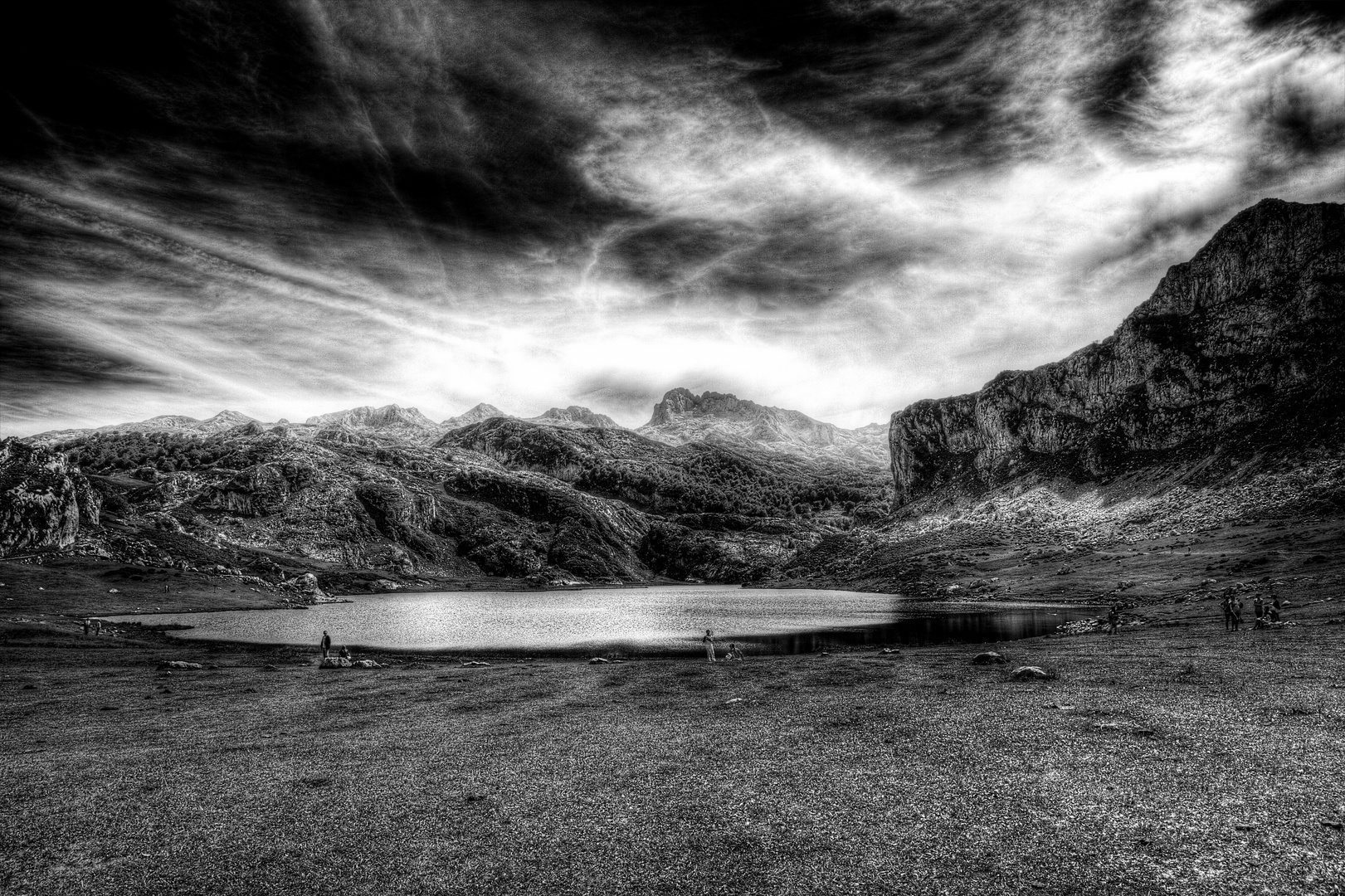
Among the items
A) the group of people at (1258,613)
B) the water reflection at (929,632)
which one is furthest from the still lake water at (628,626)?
the group of people at (1258,613)

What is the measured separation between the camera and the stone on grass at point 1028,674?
120ft

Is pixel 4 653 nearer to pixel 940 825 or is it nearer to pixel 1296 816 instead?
pixel 940 825

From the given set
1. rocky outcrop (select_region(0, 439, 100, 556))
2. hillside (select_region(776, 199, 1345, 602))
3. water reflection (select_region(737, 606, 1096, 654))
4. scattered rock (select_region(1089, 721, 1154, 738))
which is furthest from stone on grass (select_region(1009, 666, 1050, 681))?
rocky outcrop (select_region(0, 439, 100, 556))

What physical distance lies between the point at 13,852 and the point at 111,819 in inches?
88.7

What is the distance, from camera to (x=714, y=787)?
20484 mm

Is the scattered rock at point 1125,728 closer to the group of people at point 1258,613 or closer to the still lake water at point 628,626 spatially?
the group of people at point 1258,613

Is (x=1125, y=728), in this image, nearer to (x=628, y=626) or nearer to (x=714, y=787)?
(x=714, y=787)

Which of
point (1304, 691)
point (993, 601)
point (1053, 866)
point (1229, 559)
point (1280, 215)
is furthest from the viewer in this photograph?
point (1280, 215)

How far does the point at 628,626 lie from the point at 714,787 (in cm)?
8217

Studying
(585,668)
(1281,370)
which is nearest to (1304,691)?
(585,668)

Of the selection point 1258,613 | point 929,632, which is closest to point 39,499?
point 929,632

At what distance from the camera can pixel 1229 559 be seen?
99812mm

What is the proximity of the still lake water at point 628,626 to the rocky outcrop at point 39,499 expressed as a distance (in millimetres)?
58913

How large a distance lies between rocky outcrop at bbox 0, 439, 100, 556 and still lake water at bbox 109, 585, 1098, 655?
193ft
